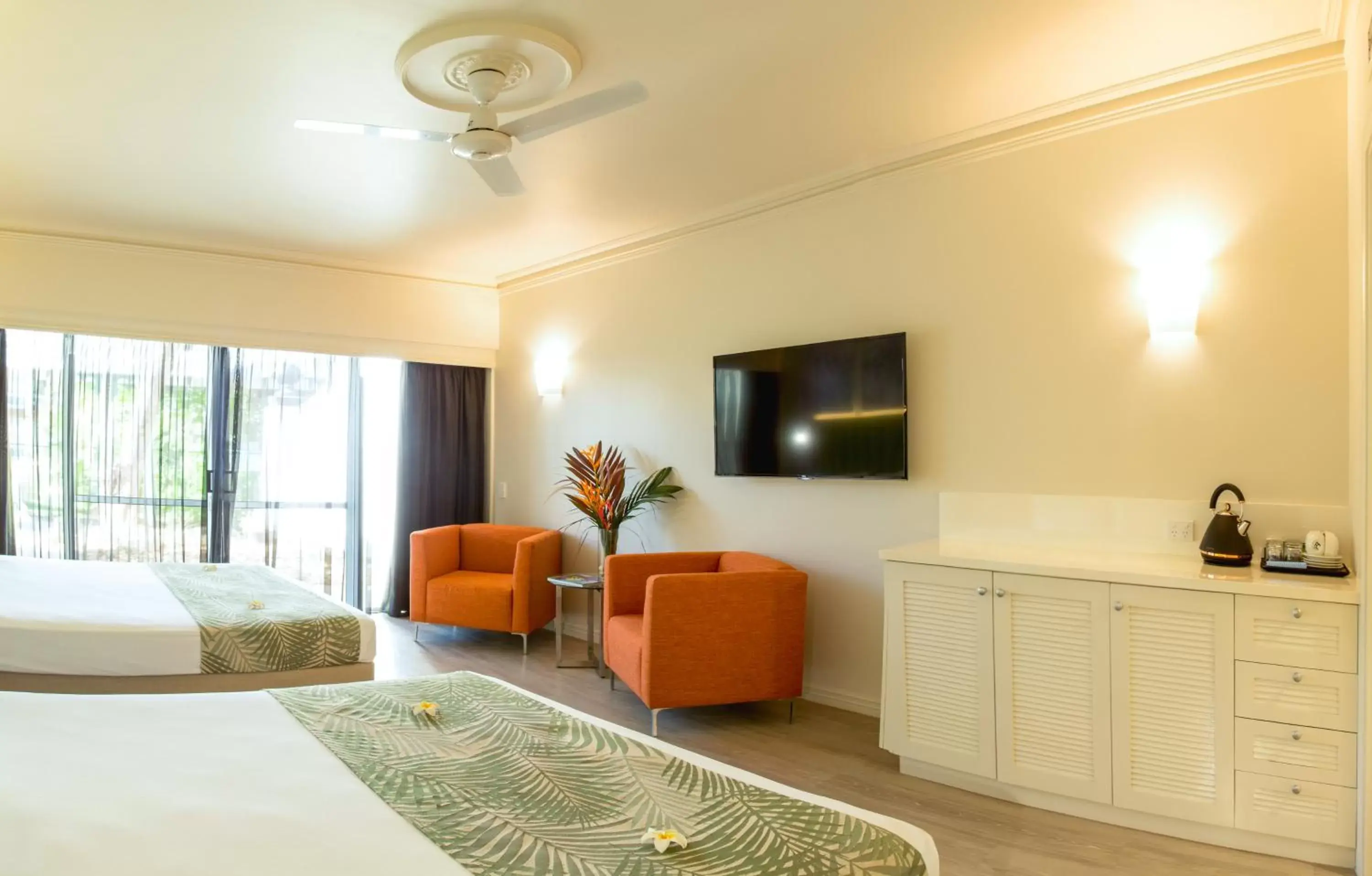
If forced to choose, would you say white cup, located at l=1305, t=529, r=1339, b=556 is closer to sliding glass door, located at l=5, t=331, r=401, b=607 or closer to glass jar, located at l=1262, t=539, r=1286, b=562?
glass jar, located at l=1262, t=539, r=1286, b=562

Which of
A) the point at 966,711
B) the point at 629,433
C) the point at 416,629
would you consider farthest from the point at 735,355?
the point at 416,629

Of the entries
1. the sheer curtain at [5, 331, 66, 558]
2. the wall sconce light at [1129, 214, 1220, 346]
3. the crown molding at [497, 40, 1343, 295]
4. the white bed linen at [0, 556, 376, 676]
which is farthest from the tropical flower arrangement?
the sheer curtain at [5, 331, 66, 558]

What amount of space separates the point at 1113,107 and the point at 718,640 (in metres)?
2.80

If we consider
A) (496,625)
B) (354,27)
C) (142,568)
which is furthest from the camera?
(496,625)

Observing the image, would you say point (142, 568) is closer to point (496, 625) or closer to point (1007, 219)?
point (496, 625)

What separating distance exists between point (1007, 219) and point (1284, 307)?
3.70ft

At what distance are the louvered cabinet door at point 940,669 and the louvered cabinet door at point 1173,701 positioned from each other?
44 cm

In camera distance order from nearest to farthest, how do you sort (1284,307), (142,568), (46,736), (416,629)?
(46,736), (1284,307), (142,568), (416,629)

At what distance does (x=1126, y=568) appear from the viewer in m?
2.91

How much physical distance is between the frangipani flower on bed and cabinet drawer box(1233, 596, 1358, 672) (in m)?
2.19

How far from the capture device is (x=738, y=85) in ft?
10.5

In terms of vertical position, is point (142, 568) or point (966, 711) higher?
point (142, 568)

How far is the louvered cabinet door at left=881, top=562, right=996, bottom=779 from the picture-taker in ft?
10.3

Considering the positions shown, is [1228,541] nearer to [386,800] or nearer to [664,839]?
[664,839]
